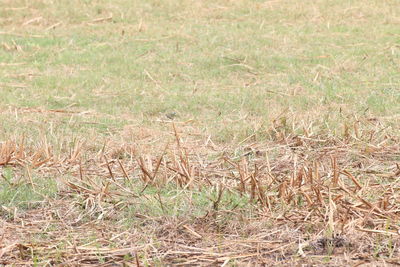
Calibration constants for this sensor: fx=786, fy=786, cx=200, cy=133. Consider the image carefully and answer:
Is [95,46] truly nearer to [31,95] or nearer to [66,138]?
[31,95]

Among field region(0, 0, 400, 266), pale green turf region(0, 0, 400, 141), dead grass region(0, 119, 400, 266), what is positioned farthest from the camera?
pale green turf region(0, 0, 400, 141)

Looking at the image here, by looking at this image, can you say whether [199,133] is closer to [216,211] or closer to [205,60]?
[216,211]

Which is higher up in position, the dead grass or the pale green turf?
the dead grass

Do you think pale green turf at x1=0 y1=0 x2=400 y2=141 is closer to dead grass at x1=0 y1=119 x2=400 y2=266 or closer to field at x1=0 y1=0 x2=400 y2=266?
field at x1=0 y1=0 x2=400 y2=266

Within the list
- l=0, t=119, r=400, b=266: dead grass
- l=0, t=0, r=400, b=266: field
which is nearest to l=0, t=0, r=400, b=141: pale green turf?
l=0, t=0, r=400, b=266: field

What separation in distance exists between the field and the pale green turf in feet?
0.10

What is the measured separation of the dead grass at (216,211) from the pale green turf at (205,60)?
1039 millimetres

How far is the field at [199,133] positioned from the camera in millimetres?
3832

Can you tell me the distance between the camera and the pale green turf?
7074mm

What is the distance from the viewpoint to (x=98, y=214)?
13.9ft

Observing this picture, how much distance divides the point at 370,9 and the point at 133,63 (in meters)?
4.02

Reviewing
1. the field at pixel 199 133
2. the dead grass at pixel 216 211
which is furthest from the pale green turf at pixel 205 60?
the dead grass at pixel 216 211

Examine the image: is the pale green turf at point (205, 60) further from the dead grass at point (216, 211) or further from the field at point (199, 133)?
the dead grass at point (216, 211)

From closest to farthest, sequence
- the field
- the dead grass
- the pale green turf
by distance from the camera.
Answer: the dead grass, the field, the pale green turf
